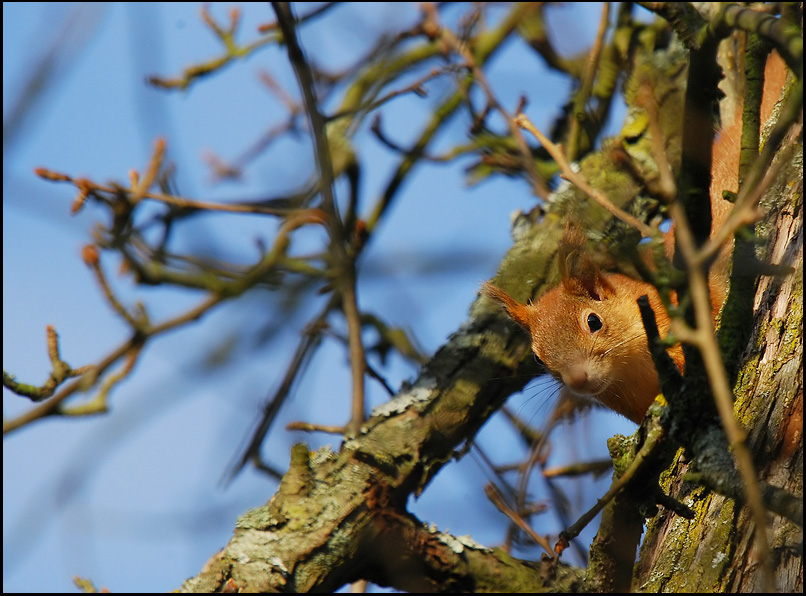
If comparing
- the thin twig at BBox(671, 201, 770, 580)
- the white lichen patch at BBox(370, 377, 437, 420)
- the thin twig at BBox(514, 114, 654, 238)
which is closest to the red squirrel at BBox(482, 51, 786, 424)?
the white lichen patch at BBox(370, 377, 437, 420)

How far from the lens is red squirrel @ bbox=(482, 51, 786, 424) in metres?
2.98

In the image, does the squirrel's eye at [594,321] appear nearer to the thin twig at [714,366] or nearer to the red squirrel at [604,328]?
the red squirrel at [604,328]

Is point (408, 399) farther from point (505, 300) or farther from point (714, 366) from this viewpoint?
point (714, 366)

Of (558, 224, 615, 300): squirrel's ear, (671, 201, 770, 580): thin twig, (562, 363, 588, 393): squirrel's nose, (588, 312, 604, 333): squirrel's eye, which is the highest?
(558, 224, 615, 300): squirrel's ear

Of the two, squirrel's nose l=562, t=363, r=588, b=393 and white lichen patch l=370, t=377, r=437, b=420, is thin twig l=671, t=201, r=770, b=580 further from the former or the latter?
squirrel's nose l=562, t=363, r=588, b=393

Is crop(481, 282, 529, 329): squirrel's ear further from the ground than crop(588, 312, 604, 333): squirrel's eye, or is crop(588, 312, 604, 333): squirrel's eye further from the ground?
crop(588, 312, 604, 333): squirrel's eye

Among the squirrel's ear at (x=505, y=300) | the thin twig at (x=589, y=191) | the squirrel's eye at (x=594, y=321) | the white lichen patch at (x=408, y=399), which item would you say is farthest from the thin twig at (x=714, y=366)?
the squirrel's eye at (x=594, y=321)

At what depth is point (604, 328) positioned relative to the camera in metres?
3.11

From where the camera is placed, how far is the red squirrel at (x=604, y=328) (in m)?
2.98

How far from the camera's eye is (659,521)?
1.60m

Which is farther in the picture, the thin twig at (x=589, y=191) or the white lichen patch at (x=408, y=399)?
the white lichen patch at (x=408, y=399)

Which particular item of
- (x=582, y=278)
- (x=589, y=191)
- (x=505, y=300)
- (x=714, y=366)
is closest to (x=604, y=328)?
(x=582, y=278)

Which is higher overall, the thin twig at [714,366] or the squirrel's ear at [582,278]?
the squirrel's ear at [582,278]

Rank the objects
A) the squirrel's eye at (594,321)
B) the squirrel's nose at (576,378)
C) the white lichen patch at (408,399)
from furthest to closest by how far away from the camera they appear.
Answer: the squirrel's eye at (594,321), the squirrel's nose at (576,378), the white lichen patch at (408,399)
